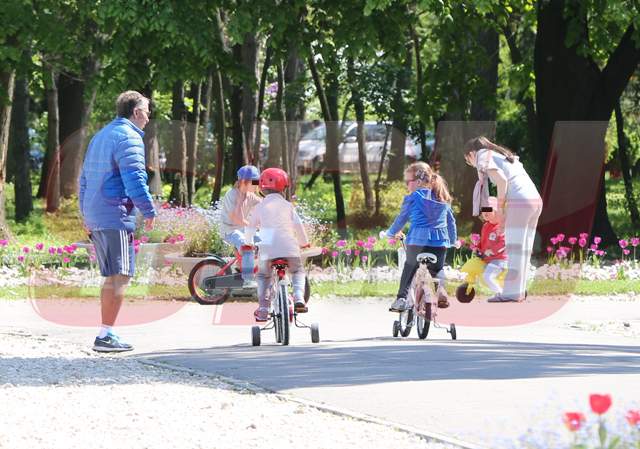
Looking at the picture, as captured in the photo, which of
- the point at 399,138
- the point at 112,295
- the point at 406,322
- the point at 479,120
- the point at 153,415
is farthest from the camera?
the point at 399,138

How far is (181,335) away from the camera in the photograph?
12.4m

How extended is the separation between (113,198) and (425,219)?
256 cm

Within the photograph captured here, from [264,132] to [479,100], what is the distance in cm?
2202

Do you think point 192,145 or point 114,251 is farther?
point 192,145

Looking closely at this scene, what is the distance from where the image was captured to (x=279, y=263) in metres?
11.1

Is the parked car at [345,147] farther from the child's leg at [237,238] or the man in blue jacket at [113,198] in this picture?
the man in blue jacket at [113,198]

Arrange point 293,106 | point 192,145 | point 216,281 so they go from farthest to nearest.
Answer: point 192,145
point 293,106
point 216,281

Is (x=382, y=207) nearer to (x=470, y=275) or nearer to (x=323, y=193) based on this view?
(x=323, y=193)

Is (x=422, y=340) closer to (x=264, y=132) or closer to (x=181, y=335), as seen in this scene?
(x=181, y=335)

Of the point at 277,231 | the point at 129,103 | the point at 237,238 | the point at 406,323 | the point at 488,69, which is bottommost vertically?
the point at 406,323

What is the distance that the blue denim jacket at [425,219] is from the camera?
1135cm

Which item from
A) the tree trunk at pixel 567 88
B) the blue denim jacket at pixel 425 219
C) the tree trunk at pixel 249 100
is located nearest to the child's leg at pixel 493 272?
the blue denim jacket at pixel 425 219

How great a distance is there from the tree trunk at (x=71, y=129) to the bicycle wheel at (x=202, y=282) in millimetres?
20734

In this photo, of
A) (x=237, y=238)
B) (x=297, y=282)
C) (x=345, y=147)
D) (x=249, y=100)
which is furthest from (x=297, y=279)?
(x=345, y=147)
